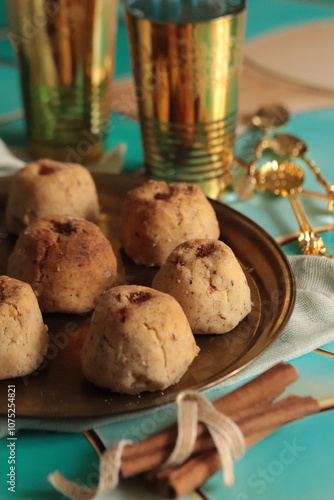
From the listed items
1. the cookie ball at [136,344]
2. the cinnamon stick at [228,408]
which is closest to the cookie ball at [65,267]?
the cookie ball at [136,344]

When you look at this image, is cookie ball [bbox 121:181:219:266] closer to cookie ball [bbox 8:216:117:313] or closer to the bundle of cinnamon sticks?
cookie ball [bbox 8:216:117:313]

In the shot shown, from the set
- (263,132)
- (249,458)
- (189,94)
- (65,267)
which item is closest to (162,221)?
(65,267)

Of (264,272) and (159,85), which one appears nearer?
(264,272)

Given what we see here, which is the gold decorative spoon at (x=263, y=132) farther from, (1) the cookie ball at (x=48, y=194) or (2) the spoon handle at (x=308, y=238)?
(1) the cookie ball at (x=48, y=194)

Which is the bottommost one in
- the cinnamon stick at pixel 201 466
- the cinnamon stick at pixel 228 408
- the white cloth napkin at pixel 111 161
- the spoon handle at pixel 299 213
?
the white cloth napkin at pixel 111 161

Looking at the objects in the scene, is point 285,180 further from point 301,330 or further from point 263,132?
point 301,330

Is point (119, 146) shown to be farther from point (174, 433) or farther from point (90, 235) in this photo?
point (174, 433)

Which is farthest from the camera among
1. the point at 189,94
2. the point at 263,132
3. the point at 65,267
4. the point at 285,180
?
the point at 263,132

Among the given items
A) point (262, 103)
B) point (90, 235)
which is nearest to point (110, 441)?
point (90, 235)
